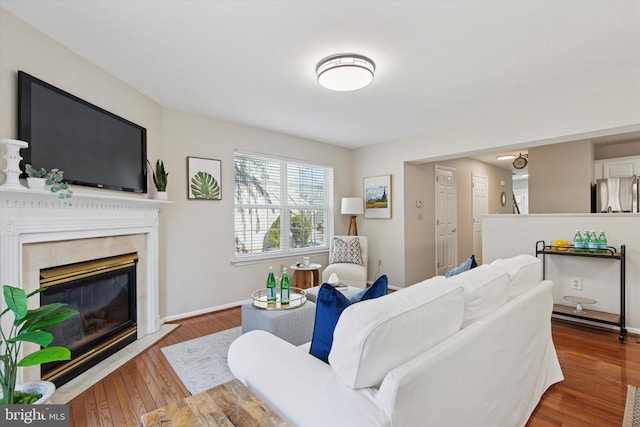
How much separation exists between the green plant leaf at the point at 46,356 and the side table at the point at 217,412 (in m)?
0.64

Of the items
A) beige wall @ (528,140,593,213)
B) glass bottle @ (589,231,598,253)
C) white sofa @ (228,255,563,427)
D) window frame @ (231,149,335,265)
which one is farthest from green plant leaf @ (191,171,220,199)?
beige wall @ (528,140,593,213)

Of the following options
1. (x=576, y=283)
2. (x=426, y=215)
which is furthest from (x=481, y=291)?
(x=426, y=215)

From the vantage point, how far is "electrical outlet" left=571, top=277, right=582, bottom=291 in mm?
3439

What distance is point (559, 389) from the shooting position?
2146 millimetres

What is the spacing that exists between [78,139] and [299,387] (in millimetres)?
2482

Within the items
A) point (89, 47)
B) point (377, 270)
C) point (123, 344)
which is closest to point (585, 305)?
point (377, 270)

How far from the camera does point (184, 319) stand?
3.59 m

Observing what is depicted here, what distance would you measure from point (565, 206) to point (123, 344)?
5.76m

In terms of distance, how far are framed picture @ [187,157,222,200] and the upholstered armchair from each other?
1.88 metres

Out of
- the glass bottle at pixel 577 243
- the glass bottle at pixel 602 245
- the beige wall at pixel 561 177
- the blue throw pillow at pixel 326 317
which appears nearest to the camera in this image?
the blue throw pillow at pixel 326 317

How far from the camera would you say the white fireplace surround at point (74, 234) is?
6.05ft

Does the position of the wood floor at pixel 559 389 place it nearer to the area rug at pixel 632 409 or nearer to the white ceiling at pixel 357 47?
the area rug at pixel 632 409

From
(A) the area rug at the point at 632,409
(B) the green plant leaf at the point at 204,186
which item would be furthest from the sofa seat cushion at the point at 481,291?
(B) the green plant leaf at the point at 204,186

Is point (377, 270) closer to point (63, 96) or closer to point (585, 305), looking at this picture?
point (585, 305)
